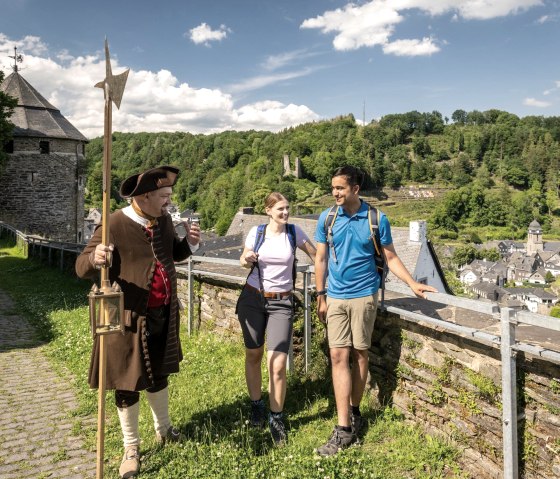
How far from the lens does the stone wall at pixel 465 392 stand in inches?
107

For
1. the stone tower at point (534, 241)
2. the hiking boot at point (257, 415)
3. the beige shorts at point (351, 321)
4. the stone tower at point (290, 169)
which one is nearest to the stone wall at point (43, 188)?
the hiking boot at point (257, 415)

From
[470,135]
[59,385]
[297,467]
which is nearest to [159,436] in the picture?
[297,467]

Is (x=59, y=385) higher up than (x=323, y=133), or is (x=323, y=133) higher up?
(x=323, y=133)

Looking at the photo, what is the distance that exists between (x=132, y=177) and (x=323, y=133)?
165637 millimetres

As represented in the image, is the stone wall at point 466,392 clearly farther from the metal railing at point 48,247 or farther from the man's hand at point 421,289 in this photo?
the metal railing at point 48,247

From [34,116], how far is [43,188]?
15.0 ft

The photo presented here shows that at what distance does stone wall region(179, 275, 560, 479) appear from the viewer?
2709mm

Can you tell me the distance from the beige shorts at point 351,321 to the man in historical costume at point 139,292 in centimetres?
115

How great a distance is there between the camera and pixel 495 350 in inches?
117

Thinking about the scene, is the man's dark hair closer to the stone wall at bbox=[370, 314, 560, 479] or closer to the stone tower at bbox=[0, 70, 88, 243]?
the stone wall at bbox=[370, 314, 560, 479]

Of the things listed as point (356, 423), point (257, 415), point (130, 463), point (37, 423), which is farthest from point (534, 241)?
point (130, 463)

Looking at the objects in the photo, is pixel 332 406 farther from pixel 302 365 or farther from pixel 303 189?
pixel 303 189

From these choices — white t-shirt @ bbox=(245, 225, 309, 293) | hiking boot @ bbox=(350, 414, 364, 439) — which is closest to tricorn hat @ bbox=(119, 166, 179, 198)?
white t-shirt @ bbox=(245, 225, 309, 293)

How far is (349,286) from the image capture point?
3.40 metres
